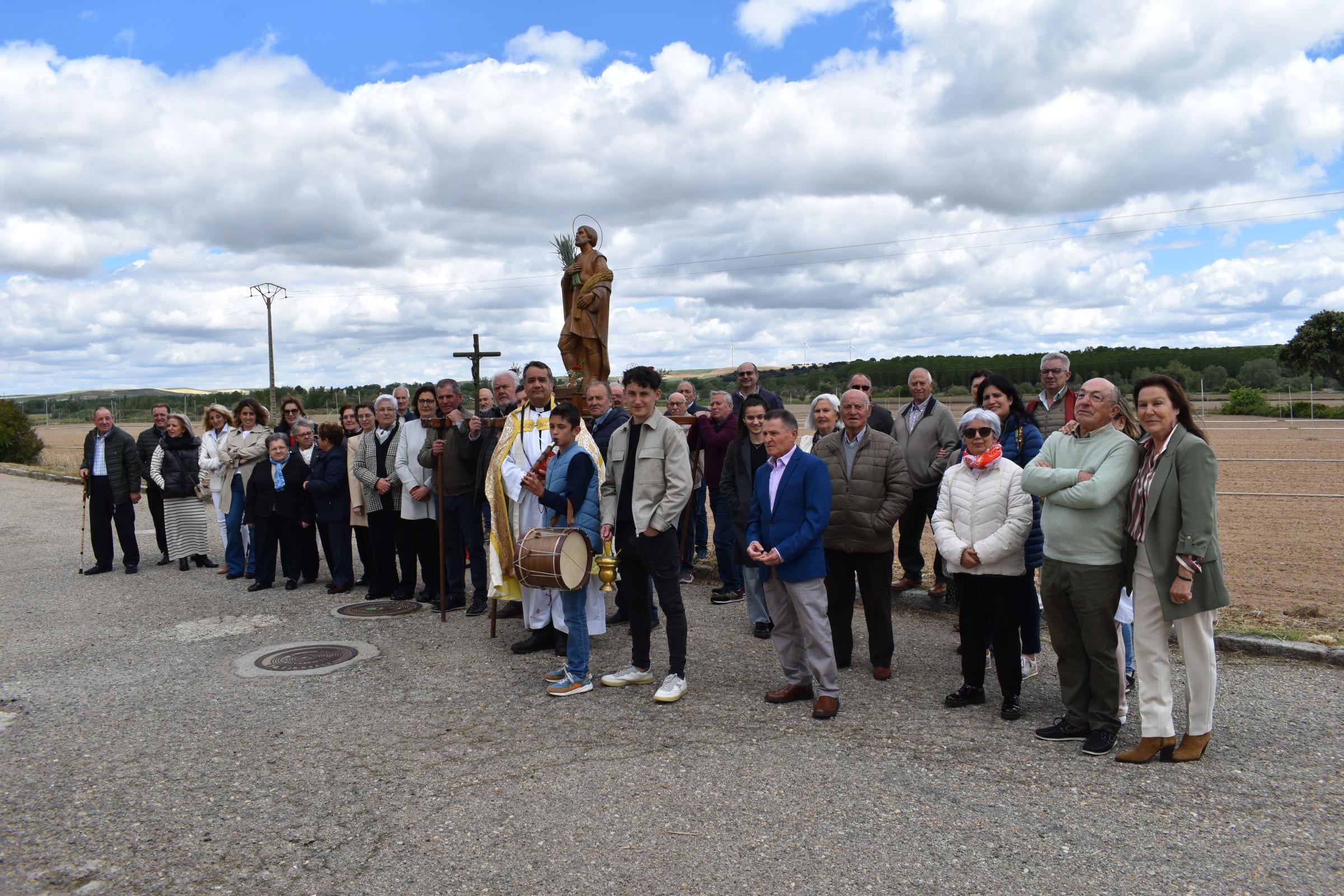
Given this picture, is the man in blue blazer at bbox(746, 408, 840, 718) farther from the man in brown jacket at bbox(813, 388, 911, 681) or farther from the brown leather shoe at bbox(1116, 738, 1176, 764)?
the brown leather shoe at bbox(1116, 738, 1176, 764)

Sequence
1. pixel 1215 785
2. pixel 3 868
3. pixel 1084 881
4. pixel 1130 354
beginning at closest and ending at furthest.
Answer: pixel 1084 881, pixel 3 868, pixel 1215 785, pixel 1130 354

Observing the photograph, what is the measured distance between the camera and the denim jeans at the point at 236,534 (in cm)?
977

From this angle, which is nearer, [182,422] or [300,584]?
[300,584]

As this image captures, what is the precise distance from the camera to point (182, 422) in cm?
1038

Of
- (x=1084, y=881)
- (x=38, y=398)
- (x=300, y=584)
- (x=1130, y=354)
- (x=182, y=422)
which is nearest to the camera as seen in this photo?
(x=1084, y=881)

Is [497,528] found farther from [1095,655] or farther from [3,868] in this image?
[1095,655]

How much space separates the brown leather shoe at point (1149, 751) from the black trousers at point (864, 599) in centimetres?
158

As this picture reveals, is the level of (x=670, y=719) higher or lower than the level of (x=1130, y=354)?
lower

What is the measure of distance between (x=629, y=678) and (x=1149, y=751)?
115 inches

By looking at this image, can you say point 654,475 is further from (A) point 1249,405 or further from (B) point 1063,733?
(A) point 1249,405

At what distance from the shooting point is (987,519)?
5.16 m

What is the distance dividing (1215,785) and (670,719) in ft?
8.80

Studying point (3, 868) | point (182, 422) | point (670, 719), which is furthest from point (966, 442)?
point (182, 422)

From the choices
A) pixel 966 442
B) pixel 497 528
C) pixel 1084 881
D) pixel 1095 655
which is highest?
pixel 966 442
